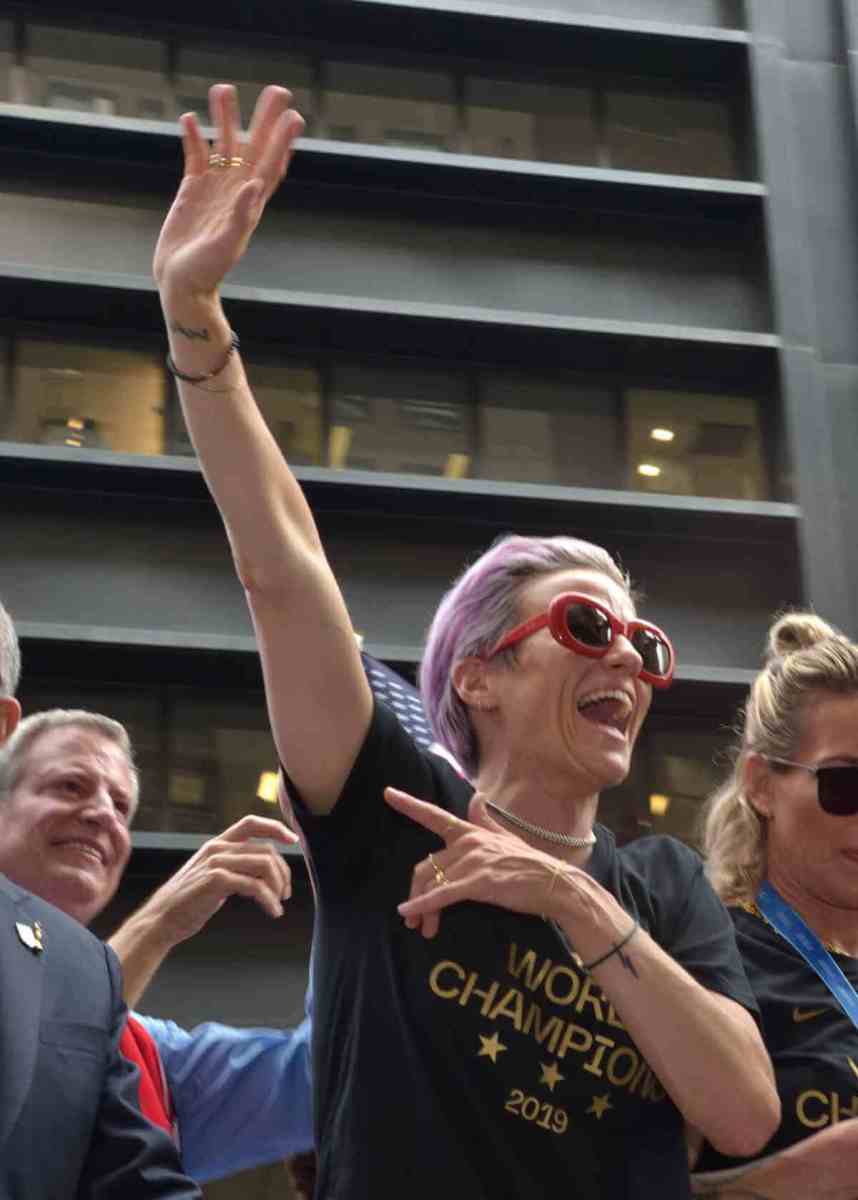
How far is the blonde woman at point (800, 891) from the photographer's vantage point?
2578 mm

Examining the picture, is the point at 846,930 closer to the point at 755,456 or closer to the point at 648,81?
the point at 755,456

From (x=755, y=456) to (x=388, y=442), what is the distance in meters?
2.83

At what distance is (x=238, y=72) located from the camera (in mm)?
13781

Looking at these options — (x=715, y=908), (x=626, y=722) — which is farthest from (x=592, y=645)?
(x=715, y=908)

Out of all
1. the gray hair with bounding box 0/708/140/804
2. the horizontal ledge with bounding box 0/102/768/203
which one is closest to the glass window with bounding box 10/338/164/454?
the horizontal ledge with bounding box 0/102/768/203

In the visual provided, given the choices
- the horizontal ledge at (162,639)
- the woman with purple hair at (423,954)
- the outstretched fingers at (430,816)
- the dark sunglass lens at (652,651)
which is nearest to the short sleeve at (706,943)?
the woman with purple hair at (423,954)

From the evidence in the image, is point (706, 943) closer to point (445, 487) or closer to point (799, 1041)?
point (799, 1041)

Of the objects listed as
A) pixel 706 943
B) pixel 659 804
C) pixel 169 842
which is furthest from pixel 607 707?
pixel 659 804

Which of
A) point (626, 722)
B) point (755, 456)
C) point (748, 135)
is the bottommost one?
point (626, 722)

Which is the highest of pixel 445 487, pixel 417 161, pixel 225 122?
pixel 417 161

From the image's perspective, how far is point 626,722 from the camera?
2648 mm

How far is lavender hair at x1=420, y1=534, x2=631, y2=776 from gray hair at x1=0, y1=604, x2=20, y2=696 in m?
0.66

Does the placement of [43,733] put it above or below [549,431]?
below

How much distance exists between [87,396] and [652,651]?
35.9ft
